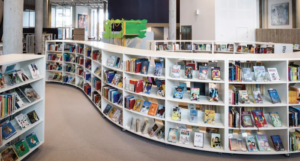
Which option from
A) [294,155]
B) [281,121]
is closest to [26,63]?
[281,121]

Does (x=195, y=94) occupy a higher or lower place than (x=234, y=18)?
lower

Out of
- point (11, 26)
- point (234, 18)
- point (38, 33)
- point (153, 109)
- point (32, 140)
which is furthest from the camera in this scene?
point (38, 33)

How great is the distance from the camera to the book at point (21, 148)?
357 centimetres

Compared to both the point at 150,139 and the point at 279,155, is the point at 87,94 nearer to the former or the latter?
→ the point at 150,139

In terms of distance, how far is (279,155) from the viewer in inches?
156

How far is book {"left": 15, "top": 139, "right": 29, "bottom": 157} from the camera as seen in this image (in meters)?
3.57

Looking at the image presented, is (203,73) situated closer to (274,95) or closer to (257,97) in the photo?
(257,97)

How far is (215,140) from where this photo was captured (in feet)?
13.3

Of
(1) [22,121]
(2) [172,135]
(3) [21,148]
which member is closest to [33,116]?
(1) [22,121]

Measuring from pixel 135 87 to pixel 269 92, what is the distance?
7.20ft

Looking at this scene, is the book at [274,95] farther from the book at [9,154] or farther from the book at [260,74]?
the book at [9,154]

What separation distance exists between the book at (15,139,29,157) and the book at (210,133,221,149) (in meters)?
2.73

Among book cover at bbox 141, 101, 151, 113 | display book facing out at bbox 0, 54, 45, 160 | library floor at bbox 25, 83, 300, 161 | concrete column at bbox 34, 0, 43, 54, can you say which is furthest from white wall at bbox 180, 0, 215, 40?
display book facing out at bbox 0, 54, 45, 160

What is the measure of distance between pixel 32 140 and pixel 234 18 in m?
13.9
